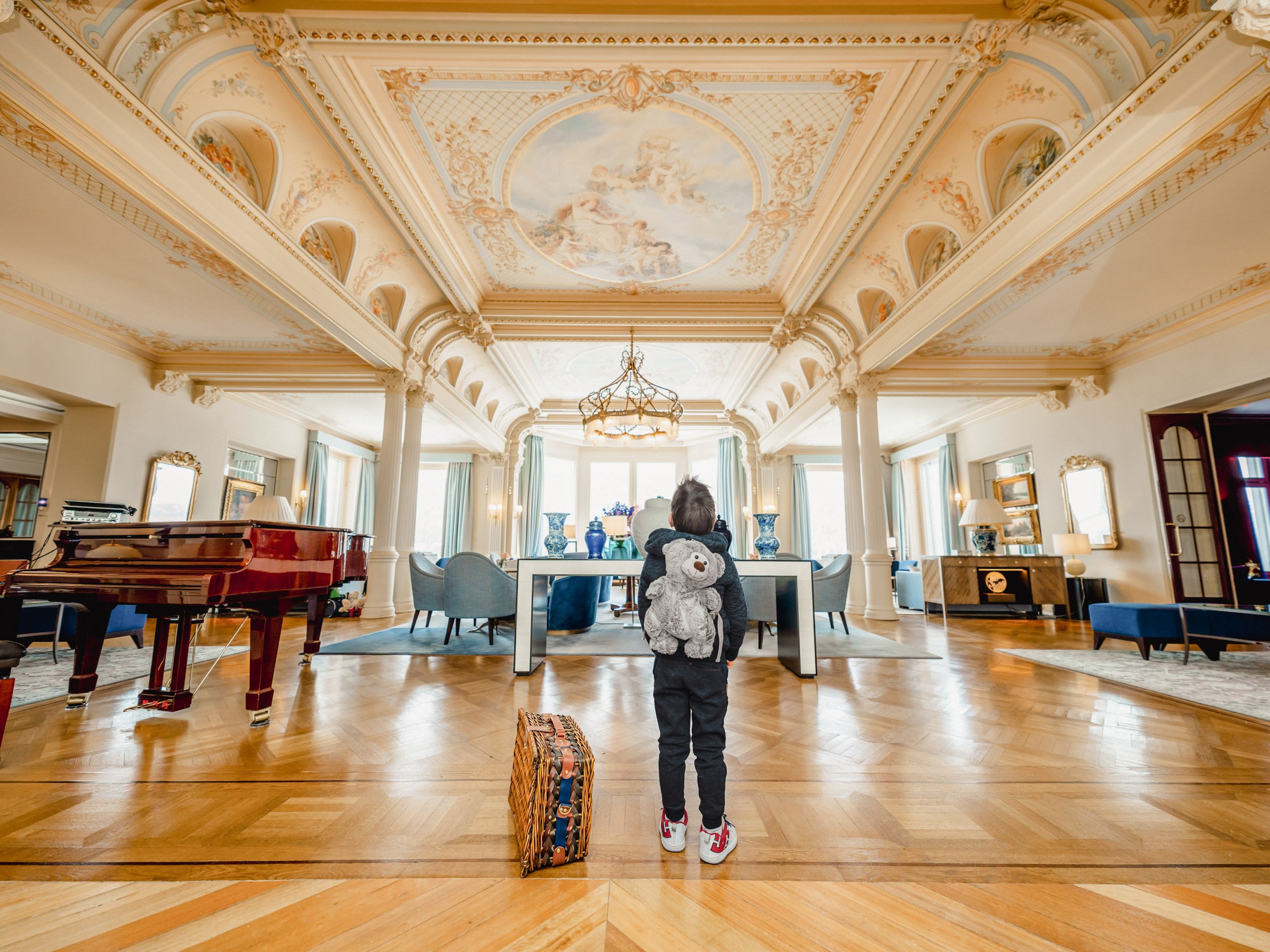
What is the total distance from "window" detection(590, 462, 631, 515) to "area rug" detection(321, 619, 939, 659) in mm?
7907

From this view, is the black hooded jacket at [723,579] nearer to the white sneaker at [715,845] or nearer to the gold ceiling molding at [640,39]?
the white sneaker at [715,845]

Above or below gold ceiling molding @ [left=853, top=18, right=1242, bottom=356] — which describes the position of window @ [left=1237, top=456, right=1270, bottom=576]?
below

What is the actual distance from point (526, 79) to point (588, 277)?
106 inches

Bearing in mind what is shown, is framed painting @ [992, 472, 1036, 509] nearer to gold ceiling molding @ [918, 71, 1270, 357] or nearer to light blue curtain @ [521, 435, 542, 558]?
gold ceiling molding @ [918, 71, 1270, 357]

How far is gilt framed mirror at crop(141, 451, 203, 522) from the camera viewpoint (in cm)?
686

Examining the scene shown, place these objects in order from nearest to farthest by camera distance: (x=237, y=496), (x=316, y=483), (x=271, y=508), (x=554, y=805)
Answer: (x=554, y=805) → (x=271, y=508) → (x=237, y=496) → (x=316, y=483)

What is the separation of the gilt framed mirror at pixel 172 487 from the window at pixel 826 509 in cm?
1212

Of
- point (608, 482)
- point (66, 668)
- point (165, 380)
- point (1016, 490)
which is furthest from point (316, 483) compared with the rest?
point (1016, 490)

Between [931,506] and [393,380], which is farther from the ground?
[393,380]

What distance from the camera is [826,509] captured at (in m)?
13.1

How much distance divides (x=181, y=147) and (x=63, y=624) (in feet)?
13.0

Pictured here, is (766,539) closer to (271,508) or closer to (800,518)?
(271,508)

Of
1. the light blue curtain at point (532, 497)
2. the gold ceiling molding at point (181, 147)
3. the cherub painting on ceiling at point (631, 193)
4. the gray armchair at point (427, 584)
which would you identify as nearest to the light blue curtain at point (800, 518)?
the light blue curtain at point (532, 497)

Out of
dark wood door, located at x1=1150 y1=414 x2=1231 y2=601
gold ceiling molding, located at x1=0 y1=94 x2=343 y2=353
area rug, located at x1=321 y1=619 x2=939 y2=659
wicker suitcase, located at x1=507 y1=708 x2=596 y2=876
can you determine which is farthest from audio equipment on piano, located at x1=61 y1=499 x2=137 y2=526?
dark wood door, located at x1=1150 y1=414 x2=1231 y2=601
